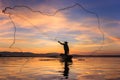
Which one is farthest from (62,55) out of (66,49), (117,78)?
(117,78)

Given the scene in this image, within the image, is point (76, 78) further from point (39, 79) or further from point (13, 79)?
point (13, 79)

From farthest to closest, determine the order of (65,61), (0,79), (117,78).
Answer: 1. (65,61)
2. (117,78)
3. (0,79)

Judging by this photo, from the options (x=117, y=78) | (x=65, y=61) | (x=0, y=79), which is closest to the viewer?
(x=0, y=79)

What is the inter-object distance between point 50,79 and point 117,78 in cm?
408

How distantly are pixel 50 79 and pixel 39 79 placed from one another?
2.01 ft

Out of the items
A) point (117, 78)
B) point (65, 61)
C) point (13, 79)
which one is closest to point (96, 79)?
point (117, 78)

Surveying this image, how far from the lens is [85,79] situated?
16.7 metres

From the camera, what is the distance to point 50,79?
1641 cm

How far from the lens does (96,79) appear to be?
16547 millimetres

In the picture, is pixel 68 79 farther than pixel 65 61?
No

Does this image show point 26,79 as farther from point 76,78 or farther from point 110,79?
point 110,79

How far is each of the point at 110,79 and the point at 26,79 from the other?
469 cm

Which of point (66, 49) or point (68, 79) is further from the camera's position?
point (66, 49)

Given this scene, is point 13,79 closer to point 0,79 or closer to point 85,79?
point 0,79
